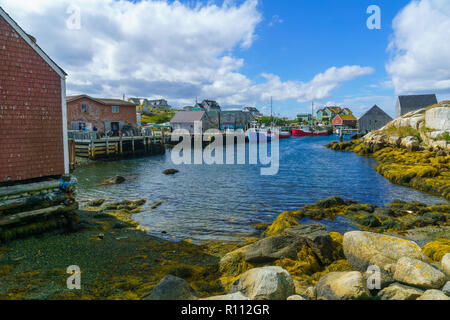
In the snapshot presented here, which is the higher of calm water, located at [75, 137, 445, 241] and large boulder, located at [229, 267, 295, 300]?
large boulder, located at [229, 267, 295, 300]

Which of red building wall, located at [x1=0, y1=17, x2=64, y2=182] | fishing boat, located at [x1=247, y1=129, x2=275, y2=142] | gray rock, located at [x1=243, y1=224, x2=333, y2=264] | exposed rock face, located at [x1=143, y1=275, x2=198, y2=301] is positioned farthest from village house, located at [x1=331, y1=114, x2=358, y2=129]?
exposed rock face, located at [x1=143, y1=275, x2=198, y2=301]

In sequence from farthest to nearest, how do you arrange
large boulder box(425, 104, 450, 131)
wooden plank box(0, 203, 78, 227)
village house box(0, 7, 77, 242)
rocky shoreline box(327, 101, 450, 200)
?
large boulder box(425, 104, 450, 131) → rocky shoreline box(327, 101, 450, 200) → village house box(0, 7, 77, 242) → wooden plank box(0, 203, 78, 227)

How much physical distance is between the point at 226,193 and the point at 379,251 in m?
13.2

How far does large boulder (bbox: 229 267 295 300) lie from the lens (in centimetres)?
541

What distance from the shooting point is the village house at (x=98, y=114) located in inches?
1517

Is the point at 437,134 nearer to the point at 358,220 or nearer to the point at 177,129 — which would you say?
the point at 358,220

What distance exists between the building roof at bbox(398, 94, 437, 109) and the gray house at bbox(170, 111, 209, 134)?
159ft

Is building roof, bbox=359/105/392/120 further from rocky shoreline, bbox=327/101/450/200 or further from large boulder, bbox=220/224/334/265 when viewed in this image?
large boulder, bbox=220/224/334/265

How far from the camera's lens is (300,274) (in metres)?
7.38

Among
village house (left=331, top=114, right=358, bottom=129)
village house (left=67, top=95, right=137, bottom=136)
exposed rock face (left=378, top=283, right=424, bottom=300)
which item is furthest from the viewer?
village house (left=331, top=114, right=358, bottom=129)

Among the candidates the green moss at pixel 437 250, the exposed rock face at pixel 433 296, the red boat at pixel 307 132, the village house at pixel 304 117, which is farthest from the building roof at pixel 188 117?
the village house at pixel 304 117

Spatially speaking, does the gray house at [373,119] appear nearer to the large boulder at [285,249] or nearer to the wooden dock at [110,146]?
the wooden dock at [110,146]

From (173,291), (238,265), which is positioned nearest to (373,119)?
(238,265)
